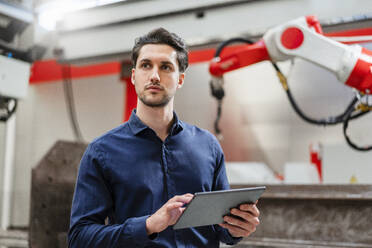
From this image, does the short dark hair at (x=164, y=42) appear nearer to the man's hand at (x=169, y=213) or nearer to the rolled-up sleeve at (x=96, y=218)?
the rolled-up sleeve at (x=96, y=218)

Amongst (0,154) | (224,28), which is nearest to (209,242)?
(224,28)

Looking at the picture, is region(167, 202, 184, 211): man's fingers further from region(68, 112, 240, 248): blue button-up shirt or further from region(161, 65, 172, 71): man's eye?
region(161, 65, 172, 71): man's eye

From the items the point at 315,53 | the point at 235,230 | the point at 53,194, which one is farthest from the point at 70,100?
the point at 235,230

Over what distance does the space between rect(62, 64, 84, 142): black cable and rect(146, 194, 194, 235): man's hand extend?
2.65 m

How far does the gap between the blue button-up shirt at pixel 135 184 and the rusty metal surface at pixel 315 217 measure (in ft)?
2.08

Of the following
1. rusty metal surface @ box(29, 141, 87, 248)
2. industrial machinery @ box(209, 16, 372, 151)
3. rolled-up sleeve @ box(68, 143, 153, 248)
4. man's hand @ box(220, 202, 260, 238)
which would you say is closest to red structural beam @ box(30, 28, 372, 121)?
rusty metal surface @ box(29, 141, 87, 248)

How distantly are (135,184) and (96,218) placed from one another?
0.13 meters

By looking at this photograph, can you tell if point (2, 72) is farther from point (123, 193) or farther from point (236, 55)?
point (123, 193)

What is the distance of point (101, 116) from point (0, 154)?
946mm

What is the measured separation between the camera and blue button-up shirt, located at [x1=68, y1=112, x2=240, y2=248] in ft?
3.16

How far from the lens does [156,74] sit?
1060 mm

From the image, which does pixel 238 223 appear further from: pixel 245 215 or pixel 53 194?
pixel 53 194

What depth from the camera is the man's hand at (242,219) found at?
3.17ft

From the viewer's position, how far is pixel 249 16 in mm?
1982
